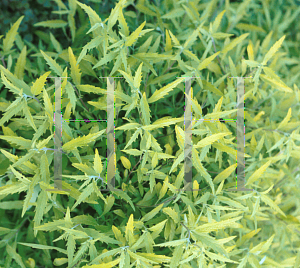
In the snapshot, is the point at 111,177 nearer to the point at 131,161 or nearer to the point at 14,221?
the point at 131,161

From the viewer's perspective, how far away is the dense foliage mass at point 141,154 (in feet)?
2.39

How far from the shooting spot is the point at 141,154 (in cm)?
77

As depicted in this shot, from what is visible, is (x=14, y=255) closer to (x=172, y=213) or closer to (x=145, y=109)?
(x=172, y=213)

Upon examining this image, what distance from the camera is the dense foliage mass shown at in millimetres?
728

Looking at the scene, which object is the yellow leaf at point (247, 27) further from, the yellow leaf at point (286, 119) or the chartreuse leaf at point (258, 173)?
the chartreuse leaf at point (258, 173)

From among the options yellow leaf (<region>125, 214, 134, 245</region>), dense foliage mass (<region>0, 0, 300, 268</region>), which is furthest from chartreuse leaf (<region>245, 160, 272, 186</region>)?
yellow leaf (<region>125, 214, 134, 245</region>)

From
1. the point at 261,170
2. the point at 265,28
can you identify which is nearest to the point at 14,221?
the point at 261,170

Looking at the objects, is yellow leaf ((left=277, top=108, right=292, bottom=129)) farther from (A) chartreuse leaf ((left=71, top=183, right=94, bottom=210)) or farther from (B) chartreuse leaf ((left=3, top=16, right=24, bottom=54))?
(B) chartreuse leaf ((left=3, top=16, right=24, bottom=54))

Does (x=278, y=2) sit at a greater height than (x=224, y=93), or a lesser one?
greater

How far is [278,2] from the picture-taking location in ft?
4.71

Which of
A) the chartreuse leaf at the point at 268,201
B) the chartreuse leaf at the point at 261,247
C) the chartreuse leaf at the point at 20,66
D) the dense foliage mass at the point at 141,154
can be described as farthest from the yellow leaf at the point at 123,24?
the chartreuse leaf at the point at 261,247

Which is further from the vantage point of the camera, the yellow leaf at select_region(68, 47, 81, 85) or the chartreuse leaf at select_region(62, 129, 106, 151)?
the yellow leaf at select_region(68, 47, 81, 85)

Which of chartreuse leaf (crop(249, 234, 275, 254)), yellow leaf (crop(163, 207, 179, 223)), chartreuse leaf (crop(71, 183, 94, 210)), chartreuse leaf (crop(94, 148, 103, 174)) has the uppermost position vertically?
chartreuse leaf (crop(94, 148, 103, 174))

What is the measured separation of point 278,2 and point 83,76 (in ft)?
3.77
